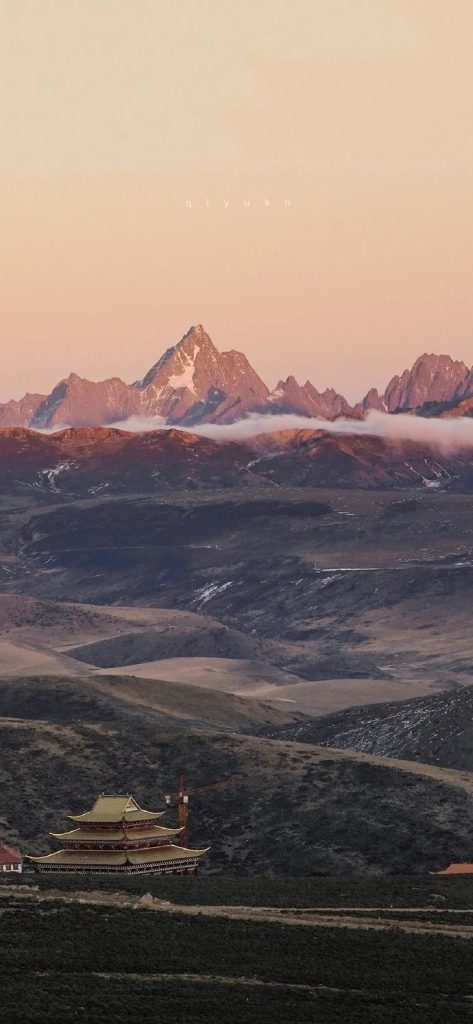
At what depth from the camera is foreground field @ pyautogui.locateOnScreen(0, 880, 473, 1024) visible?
6994 cm

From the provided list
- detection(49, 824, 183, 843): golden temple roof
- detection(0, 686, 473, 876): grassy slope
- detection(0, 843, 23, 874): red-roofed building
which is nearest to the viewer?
detection(0, 843, 23, 874): red-roofed building

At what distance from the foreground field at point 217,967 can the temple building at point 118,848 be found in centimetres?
2543

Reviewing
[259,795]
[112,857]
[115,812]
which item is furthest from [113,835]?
[259,795]

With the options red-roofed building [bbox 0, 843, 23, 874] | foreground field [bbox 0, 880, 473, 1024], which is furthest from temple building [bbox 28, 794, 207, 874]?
foreground field [bbox 0, 880, 473, 1024]

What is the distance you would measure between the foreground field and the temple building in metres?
25.4

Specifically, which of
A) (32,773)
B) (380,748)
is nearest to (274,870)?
(32,773)

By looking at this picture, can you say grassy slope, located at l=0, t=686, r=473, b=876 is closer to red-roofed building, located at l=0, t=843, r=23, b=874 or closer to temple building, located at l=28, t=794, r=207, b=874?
temple building, located at l=28, t=794, r=207, b=874

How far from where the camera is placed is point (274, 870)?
5502 inches

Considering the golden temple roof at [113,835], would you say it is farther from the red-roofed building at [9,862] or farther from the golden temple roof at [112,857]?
the red-roofed building at [9,862]

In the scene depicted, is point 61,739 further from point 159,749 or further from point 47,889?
point 47,889

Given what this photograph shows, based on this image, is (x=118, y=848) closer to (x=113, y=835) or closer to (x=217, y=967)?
(x=113, y=835)

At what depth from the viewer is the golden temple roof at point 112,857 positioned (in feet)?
384

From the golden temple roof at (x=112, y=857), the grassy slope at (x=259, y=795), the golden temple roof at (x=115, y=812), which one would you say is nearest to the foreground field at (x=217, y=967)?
the golden temple roof at (x=112, y=857)

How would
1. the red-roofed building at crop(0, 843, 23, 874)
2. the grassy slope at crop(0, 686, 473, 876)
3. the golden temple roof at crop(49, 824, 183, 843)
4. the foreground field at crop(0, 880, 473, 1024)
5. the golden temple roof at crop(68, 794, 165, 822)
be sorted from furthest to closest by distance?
1. the grassy slope at crop(0, 686, 473, 876)
2. the golden temple roof at crop(68, 794, 165, 822)
3. the golden temple roof at crop(49, 824, 183, 843)
4. the red-roofed building at crop(0, 843, 23, 874)
5. the foreground field at crop(0, 880, 473, 1024)
